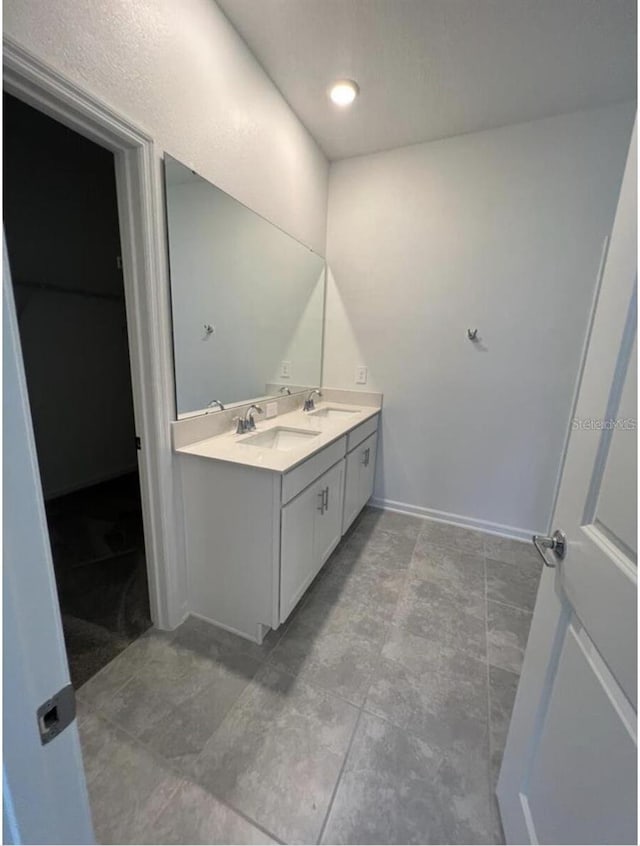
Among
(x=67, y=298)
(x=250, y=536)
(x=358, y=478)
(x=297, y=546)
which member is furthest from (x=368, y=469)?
(x=67, y=298)

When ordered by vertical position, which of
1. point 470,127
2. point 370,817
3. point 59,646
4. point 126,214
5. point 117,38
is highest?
point 470,127

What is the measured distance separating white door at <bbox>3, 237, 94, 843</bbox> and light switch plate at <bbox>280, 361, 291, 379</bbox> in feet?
7.17

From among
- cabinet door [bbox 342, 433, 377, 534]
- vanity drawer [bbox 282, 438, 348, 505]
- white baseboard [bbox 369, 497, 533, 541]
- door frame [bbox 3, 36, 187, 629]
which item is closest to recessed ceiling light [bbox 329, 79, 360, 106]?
door frame [bbox 3, 36, 187, 629]

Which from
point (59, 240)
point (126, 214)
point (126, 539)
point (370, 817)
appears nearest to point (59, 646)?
point (370, 817)

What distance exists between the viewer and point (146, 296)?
1.34 m

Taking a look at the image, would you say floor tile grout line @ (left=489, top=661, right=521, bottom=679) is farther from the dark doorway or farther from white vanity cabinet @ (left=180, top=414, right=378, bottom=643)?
the dark doorway

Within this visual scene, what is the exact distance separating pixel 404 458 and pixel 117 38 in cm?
262

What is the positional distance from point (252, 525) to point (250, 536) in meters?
0.06

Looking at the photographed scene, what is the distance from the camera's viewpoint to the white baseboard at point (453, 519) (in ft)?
8.33

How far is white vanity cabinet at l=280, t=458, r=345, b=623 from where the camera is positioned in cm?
151

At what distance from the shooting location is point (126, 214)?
1.29 metres

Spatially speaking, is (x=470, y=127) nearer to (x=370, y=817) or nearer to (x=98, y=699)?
(x=370, y=817)

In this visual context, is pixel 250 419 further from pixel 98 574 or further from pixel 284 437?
pixel 98 574

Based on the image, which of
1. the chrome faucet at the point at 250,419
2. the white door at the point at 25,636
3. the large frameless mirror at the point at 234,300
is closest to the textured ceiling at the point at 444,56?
the large frameless mirror at the point at 234,300
